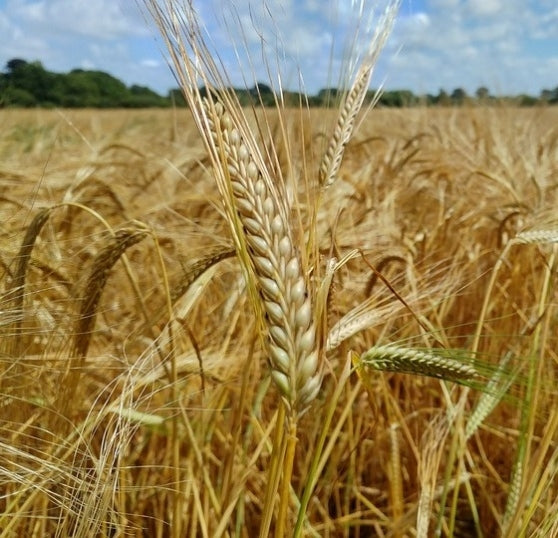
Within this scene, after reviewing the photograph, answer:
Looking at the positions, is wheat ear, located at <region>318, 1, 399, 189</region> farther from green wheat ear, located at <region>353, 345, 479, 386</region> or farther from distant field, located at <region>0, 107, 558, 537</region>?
green wheat ear, located at <region>353, 345, 479, 386</region>

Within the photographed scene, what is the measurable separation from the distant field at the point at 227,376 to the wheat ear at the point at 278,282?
53 mm

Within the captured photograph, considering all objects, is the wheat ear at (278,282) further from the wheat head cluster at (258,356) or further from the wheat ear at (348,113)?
the wheat ear at (348,113)

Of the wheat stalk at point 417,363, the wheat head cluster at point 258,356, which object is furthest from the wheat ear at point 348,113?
the wheat stalk at point 417,363

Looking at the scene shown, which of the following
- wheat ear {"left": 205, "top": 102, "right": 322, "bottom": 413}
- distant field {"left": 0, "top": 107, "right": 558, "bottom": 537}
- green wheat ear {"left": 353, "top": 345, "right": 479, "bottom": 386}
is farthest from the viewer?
distant field {"left": 0, "top": 107, "right": 558, "bottom": 537}

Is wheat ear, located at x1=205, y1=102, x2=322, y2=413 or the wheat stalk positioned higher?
wheat ear, located at x1=205, y1=102, x2=322, y2=413

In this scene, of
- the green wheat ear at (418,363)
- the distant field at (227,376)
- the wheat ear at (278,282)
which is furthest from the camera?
the distant field at (227,376)

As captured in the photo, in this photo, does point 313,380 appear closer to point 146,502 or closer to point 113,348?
point 113,348

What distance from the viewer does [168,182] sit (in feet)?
8.94

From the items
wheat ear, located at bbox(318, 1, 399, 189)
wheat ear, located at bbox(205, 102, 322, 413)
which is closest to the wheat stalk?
wheat ear, located at bbox(205, 102, 322, 413)

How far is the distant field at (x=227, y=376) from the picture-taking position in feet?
2.55

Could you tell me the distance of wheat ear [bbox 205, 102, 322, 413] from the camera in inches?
22.0

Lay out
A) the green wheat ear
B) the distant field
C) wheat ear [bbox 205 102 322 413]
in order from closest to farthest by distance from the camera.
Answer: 1. wheat ear [bbox 205 102 322 413]
2. the green wheat ear
3. the distant field

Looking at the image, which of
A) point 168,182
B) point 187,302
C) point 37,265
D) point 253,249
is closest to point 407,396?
point 187,302

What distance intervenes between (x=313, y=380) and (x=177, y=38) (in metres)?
0.34
